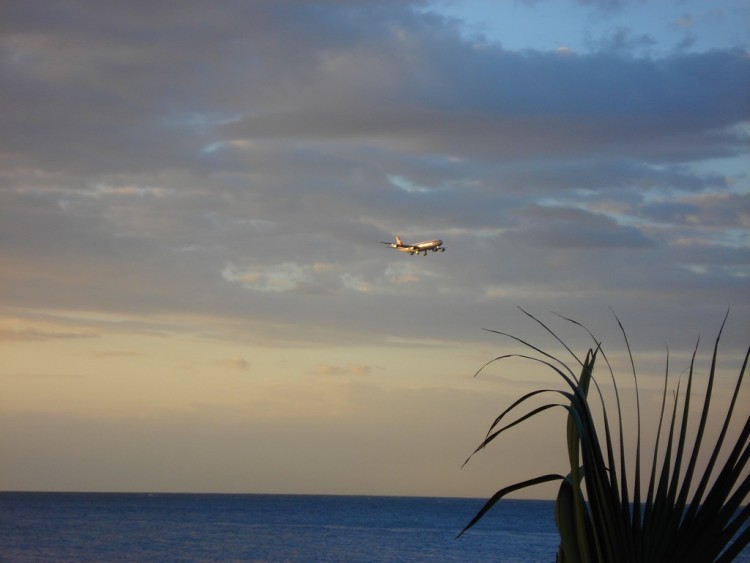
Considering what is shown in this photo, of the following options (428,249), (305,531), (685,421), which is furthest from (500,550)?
(685,421)

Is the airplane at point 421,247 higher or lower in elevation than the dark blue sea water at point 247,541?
higher

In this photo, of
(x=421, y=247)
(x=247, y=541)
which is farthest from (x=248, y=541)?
(x=421, y=247)

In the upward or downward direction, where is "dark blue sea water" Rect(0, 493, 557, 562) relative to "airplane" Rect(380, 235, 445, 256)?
downward

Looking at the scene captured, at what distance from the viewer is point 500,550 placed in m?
96.8

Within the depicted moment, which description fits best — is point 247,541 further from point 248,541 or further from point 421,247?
point 421,247

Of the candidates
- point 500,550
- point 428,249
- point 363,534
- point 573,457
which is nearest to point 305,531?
point 363,534

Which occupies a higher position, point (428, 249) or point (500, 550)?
point (428, 249)

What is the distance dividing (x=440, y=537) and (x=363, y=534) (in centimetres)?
914

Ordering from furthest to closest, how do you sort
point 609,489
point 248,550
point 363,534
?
point 363,534 < point 248,550 < point 609,489

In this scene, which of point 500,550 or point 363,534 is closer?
point 500,550

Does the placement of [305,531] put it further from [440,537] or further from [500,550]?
[500,550]

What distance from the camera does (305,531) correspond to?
12275 centimetres

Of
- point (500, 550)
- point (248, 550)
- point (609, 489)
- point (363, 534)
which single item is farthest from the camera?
point (363, 534)

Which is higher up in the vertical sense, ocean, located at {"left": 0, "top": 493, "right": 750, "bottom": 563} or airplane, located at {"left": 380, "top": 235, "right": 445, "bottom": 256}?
airplane, located at {"left": 380, "top": 235, "right": 445, "bottom": 256}
